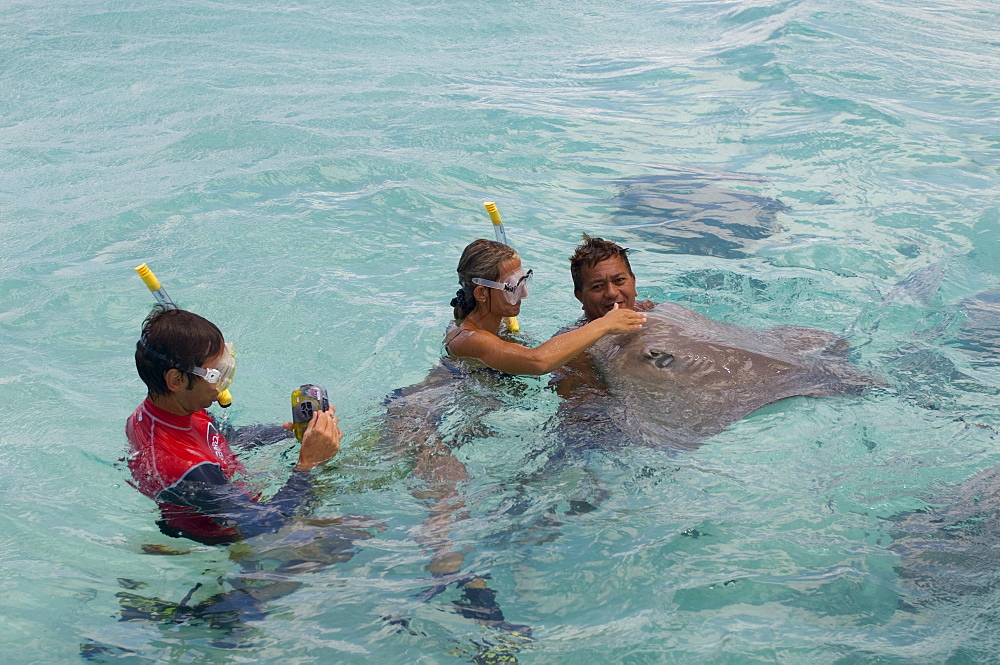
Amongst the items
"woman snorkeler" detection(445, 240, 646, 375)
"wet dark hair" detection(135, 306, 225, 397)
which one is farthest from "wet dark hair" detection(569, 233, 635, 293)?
"wet dark hair" detection(135, 306, 225, 397)

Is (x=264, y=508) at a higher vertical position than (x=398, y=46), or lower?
lower

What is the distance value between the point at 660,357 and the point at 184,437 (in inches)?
110

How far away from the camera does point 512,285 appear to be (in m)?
5.46

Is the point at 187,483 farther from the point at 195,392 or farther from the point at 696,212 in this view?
the point at 696,212

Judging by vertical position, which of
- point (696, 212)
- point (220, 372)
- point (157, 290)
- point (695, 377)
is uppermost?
point (157, 290)

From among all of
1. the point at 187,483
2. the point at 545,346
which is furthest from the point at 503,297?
the point at 187,483

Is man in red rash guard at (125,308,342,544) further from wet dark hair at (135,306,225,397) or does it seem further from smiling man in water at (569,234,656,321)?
smiling man in water at (569,234,656,321)

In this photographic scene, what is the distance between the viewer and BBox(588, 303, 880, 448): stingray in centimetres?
527

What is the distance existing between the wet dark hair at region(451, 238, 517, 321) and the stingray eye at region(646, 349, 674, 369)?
1019 millimetres

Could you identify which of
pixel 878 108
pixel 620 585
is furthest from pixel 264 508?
pixel 878 108

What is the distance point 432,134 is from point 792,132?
4509mm

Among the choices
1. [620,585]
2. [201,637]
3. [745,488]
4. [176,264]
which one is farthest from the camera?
[176,264]

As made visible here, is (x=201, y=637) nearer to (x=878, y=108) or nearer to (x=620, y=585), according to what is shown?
(x=620, y=585)

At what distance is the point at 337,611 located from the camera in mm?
4082
